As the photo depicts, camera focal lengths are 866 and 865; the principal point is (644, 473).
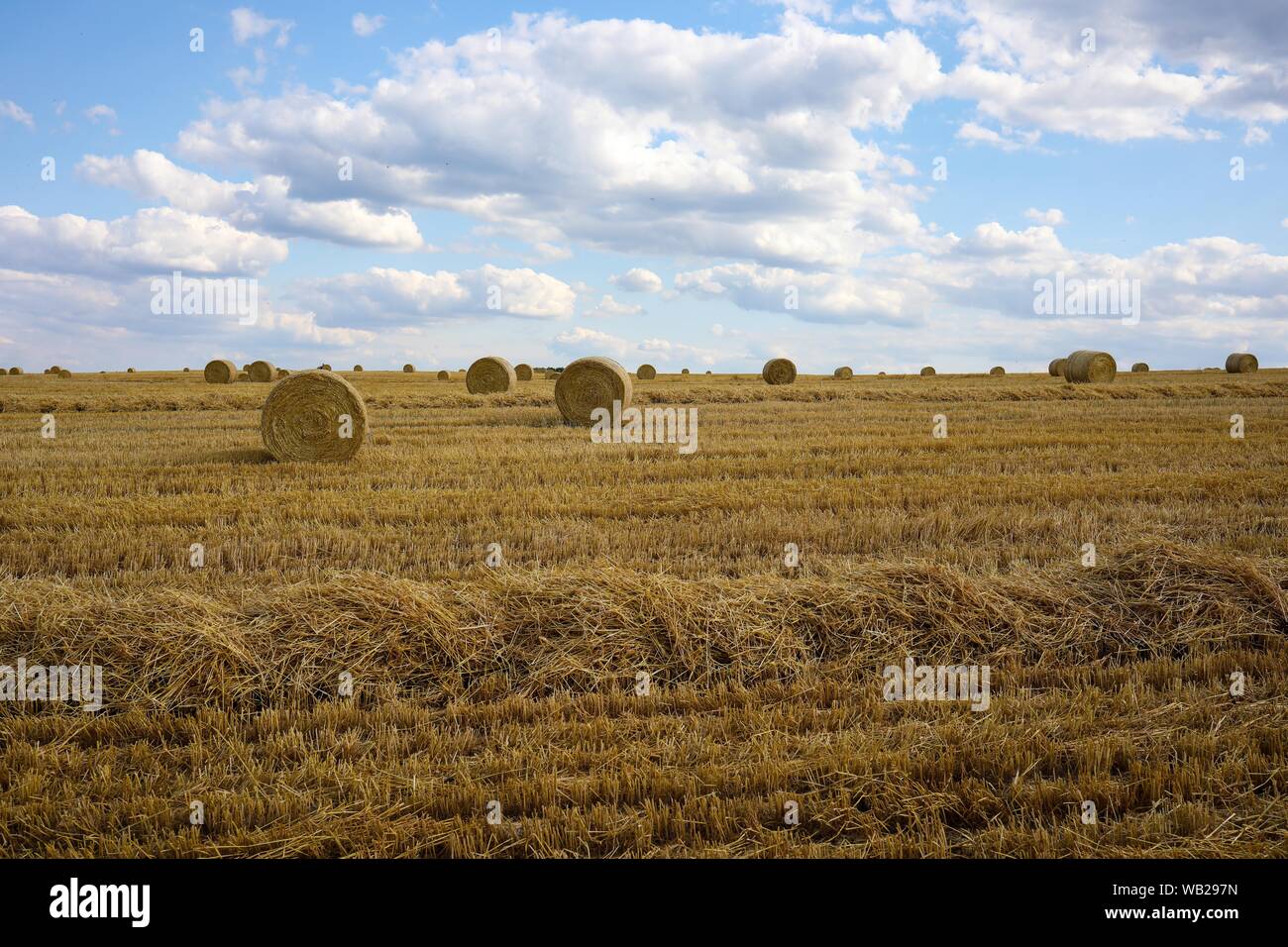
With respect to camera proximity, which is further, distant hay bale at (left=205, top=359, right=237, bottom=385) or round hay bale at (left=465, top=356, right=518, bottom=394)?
distant hay bale at (left=205, top=359, right=237, bottom=385)

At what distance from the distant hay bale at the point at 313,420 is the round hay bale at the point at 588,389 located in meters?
6.24

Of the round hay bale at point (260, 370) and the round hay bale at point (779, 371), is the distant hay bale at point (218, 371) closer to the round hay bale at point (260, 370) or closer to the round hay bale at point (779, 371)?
the round hay bale at point (260, 370)

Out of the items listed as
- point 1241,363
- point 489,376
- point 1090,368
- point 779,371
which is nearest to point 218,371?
point 489,376

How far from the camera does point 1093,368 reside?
35438 millimetres

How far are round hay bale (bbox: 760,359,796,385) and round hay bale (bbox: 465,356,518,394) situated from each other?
433 inches

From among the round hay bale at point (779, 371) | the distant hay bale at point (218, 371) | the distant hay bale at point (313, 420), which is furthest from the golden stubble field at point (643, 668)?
the distant hay bale at point (218, 371)

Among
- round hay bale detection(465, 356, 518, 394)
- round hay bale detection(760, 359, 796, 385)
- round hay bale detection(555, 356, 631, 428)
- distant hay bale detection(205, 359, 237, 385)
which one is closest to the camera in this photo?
round hay bale detection(555, 356, 631, 428)

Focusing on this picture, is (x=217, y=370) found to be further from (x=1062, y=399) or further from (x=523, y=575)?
(x=523, y=575)

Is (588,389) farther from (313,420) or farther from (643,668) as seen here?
(643,668)

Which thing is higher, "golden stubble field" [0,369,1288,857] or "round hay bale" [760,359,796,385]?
"round hay bale" [760,359,796,385]

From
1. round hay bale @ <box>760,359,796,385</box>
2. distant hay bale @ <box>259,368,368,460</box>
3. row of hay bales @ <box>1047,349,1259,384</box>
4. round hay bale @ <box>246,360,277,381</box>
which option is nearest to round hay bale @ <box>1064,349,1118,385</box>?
row of hay bales @ <box>1047,349,1259,384</box>

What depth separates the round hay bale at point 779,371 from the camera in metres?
34.6

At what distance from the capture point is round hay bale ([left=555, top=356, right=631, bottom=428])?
63.6 ft

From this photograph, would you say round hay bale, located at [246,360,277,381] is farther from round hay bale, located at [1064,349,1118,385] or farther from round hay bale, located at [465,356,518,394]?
round hay bale, located at [1064,349,1118,385]
